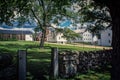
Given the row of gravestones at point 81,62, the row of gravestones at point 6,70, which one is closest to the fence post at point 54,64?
the row of gravestones at point 81,62

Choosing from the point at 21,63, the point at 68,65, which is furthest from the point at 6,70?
the point at 68,65

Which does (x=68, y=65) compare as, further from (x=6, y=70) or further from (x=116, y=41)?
(x=116, y=41)

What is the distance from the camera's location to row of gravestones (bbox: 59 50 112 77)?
12.4 meters

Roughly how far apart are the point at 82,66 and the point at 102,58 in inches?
134

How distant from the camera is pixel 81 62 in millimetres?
14266

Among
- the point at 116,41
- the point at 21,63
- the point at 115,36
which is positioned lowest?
the point at 21,63

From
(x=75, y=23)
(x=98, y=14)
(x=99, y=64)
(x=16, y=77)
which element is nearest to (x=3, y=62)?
(x=16, y=77)

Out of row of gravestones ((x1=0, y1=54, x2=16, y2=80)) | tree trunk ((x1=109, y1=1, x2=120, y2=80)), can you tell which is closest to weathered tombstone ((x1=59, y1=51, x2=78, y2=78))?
row of gravestones ((x1=0, y1=54, x2=16, y2=80))

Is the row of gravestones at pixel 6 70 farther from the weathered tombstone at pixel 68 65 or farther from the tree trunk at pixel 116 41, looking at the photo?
the tree trunk at pixel 116 41

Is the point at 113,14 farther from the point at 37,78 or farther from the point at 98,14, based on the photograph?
the point at 98,14

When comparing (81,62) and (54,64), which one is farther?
(81,62)

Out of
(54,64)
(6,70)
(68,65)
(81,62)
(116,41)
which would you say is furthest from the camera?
(81,62)

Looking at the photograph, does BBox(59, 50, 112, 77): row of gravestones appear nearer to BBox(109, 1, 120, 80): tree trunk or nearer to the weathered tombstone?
the weathered tombstone

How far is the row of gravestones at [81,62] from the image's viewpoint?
12438mm
